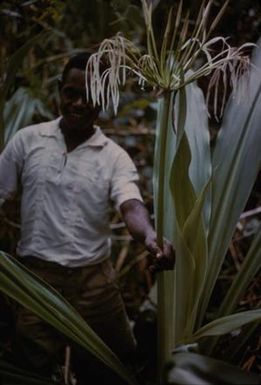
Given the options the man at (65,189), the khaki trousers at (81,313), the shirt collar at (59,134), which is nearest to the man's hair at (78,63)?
the man at (65,189)

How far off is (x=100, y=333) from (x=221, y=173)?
0.51m

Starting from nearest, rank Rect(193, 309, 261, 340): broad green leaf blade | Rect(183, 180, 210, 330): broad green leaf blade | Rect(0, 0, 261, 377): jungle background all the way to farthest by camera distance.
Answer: Rect(193, 309, 261, 340): broad green leaf blade < Rect(183, 180, 210, 330): broad green leaf blade < Rect(0, 0, 261, 377): jungle background

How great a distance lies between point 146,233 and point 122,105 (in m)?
1.56

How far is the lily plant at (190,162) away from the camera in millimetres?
943

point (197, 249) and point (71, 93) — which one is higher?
point (71, 93)

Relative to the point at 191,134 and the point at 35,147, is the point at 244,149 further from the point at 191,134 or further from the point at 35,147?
the point at 35,147

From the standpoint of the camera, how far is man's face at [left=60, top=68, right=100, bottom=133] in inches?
50.1

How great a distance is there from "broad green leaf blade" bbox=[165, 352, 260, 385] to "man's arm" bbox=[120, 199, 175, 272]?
0.25m

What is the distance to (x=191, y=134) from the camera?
4.41 feet

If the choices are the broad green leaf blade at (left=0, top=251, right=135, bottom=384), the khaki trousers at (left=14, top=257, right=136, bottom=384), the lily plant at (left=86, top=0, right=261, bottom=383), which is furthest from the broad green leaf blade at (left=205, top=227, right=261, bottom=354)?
the khaki trousers at (left=14, top=257, right=136, bottom=384)

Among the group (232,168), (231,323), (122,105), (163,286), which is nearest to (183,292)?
(163,286)

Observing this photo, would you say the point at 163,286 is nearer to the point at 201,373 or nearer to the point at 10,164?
the point at 201,373

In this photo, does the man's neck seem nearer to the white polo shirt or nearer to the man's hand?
the white polo shirt

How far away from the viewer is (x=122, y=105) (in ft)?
8.55
